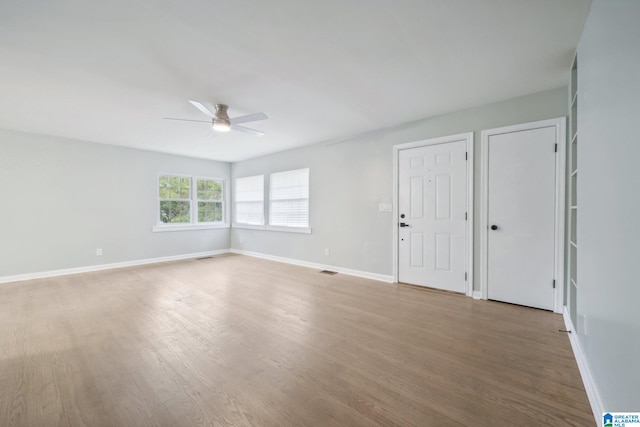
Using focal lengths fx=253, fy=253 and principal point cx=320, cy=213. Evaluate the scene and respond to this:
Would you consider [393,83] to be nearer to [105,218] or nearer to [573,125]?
[573,125]

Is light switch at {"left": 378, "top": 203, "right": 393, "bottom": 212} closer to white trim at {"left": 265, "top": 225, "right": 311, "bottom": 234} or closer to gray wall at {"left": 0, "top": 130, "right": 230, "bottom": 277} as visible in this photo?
white trim at {"left": 265, "top": 225, "right": 311, "bottom": 234}

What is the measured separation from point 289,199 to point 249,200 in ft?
5.07

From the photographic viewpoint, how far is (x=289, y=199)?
584cm

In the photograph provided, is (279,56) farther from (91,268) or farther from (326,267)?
(91,268)

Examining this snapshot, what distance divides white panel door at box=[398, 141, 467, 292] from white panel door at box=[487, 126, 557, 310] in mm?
368

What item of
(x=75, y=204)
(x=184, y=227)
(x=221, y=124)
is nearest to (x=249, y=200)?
(x=184, y=227)

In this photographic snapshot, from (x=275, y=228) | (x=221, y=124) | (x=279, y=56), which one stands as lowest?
(x=275, y=228)

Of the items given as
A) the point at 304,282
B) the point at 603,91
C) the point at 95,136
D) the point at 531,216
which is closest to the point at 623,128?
the point at 603,91

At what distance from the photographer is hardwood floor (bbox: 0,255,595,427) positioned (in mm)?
1484

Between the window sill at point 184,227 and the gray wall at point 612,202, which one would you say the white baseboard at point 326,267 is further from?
the gray wall at point 612,202

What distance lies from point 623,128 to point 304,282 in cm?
381

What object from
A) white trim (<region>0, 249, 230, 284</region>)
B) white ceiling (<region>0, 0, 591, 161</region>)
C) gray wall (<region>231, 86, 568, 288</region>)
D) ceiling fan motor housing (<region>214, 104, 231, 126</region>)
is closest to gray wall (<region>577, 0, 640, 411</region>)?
white ceiling (<region>0, 0, 591, 161</region>)

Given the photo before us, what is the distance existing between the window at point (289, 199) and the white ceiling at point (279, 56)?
201cm

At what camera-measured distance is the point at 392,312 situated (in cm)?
297
